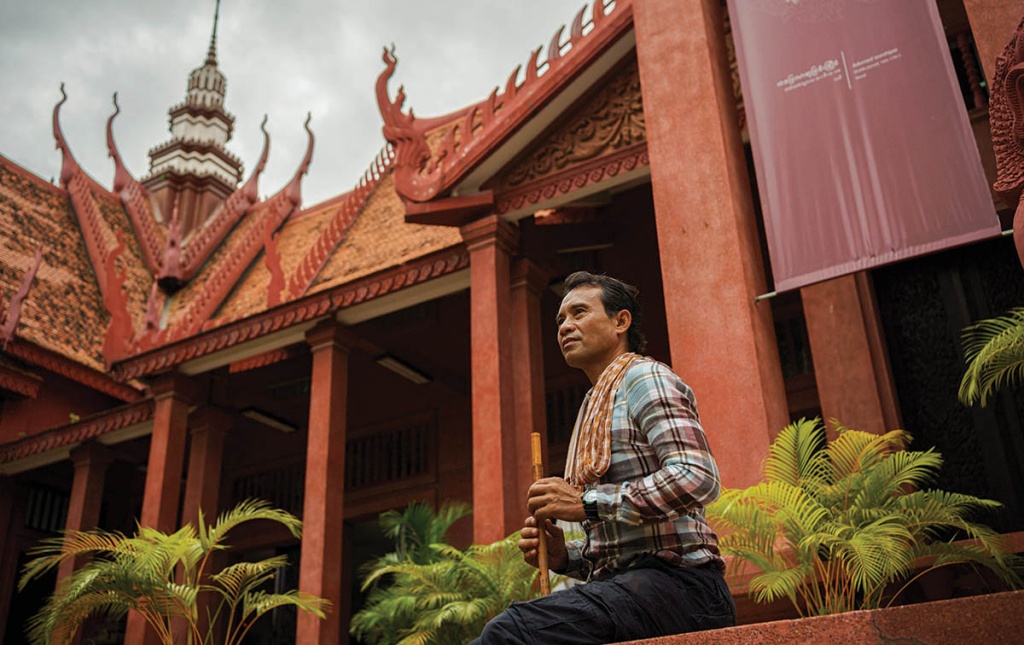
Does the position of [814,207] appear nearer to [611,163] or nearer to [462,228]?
[611,163]

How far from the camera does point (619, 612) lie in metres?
2.01

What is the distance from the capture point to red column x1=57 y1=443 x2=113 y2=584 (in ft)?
38.5

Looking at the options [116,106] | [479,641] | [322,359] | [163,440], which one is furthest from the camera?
[116,106]

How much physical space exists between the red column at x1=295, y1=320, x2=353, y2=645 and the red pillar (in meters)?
1.70

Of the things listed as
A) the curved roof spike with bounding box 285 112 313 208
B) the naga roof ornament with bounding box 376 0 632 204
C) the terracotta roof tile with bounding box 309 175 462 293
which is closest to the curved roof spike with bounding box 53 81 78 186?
the curved roof spike with bounding box 285 112 313 208

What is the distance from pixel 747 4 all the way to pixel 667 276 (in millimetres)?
1862

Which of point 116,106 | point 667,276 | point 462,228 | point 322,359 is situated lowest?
point 667,276

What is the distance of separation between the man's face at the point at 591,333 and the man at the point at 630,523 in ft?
0.19

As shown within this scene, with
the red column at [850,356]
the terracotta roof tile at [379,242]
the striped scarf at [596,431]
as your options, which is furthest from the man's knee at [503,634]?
the terracotta roof tile at [379,242]

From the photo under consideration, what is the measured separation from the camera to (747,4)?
20.3 ft

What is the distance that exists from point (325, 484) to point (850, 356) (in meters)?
4.40

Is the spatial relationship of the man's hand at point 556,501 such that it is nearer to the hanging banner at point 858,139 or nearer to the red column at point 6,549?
the hanging banner at point 858,139

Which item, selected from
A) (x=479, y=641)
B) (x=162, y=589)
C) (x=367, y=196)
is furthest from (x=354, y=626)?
(x=367, y=196)

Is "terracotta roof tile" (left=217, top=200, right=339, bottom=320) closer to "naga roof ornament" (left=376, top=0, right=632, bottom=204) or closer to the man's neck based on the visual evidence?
"naga roof ornament" (left=376, top=0, right=632, bottom=204)
